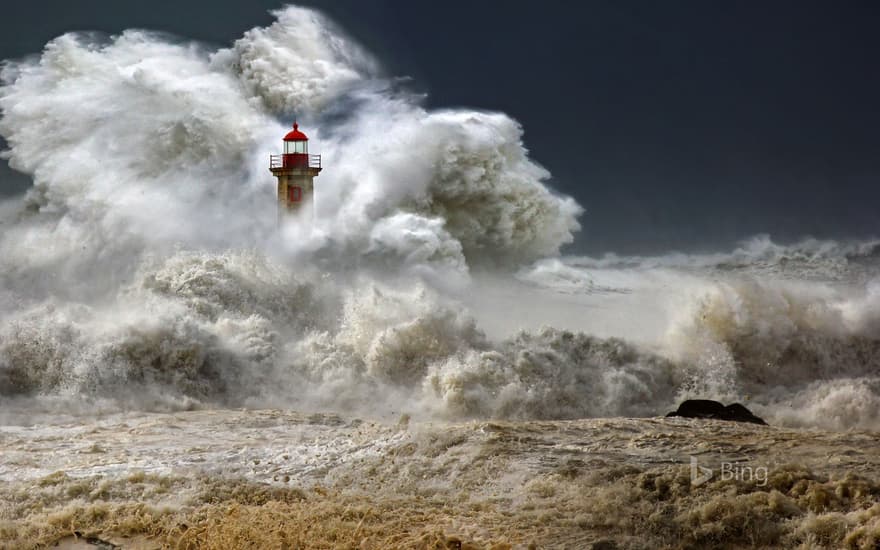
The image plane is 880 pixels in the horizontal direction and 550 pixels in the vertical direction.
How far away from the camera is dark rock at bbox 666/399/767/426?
13562 mm

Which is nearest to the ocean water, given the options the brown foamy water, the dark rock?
the brown foamy water

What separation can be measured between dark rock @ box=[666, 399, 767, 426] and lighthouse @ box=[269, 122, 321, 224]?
932cm

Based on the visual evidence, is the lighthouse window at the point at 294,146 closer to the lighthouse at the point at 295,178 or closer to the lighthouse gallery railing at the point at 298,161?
the lighthouse at the point at 295,178

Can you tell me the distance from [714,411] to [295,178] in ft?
33.7

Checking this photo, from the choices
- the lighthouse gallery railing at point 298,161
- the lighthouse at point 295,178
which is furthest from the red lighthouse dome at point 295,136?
the lighthouse gallery railing at point 298,161

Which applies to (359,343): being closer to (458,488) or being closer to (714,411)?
(714,411)

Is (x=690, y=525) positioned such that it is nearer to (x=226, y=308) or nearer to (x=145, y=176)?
(x=226, y=308)

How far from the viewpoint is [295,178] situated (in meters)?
20.9

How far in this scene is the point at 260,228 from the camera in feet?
68.3

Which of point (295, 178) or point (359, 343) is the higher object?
point (295, 178)

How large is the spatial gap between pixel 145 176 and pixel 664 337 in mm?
11430

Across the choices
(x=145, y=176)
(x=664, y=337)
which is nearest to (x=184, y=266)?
(x=145, y=176)

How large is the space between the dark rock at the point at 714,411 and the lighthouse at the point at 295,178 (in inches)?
367

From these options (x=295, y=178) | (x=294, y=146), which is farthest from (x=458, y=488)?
(x=294, y=146)
